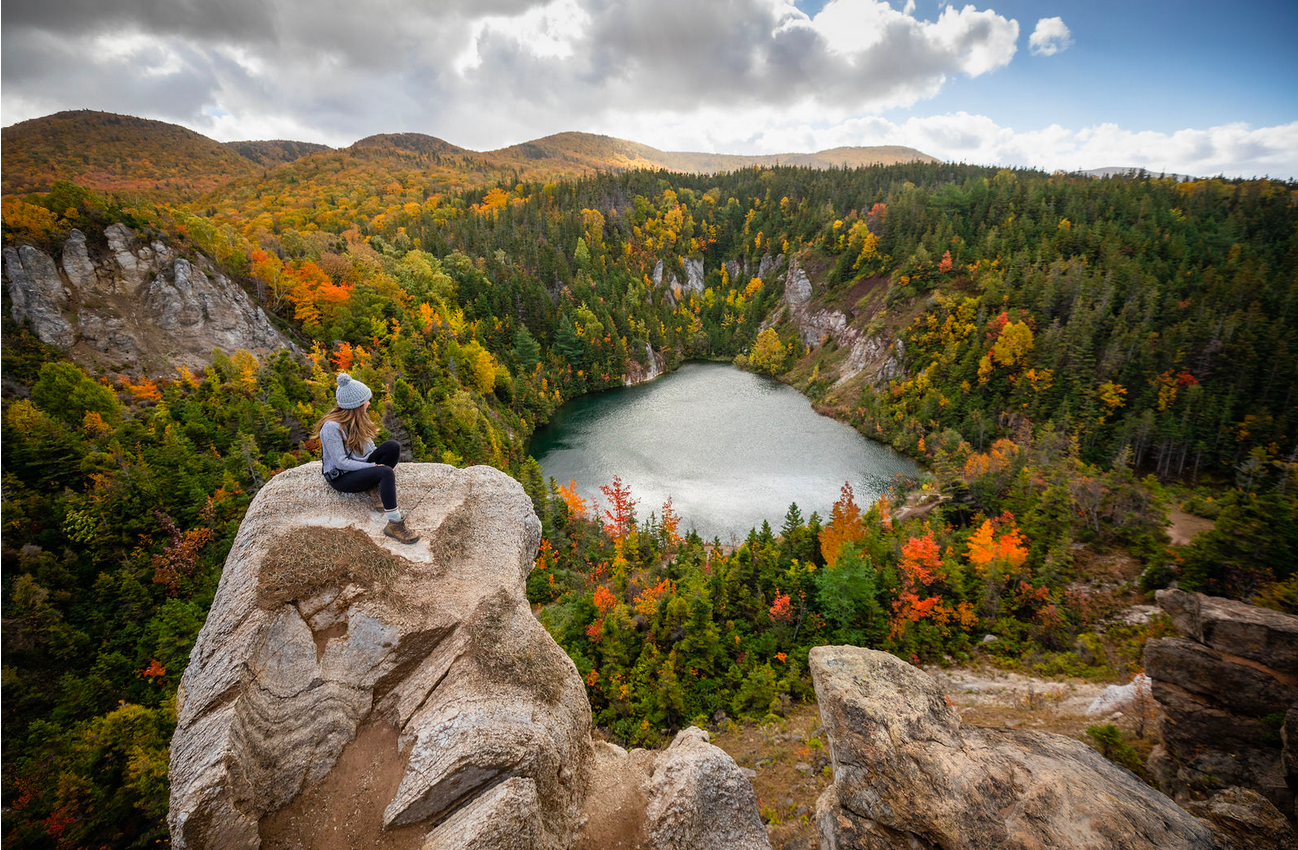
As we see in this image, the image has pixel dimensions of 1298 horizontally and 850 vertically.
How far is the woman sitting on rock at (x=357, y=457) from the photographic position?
6758mm

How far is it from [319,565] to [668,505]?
34.1m

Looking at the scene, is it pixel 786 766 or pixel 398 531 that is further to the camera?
pixel 786 766

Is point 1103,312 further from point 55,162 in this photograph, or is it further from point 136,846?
point 55,162

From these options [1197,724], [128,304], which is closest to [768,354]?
[1197,724]

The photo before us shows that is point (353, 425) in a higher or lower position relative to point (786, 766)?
higher

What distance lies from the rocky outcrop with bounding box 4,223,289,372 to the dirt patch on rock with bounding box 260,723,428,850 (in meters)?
32.2

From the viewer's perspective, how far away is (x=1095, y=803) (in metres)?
6.97

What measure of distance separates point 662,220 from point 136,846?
13595 centimetres

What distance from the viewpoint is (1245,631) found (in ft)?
36.6

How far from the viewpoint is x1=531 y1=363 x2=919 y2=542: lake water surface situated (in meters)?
43.7

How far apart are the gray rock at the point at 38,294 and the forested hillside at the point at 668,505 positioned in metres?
A: 0.81

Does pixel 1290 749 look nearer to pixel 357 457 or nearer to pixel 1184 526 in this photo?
pixel 357 457

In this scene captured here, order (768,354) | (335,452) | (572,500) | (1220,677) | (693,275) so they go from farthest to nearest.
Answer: (693,275) < (768,354) < (572,500) < (1220,677) < (335,452)

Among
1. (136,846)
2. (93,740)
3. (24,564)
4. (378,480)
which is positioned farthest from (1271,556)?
(24,564)
